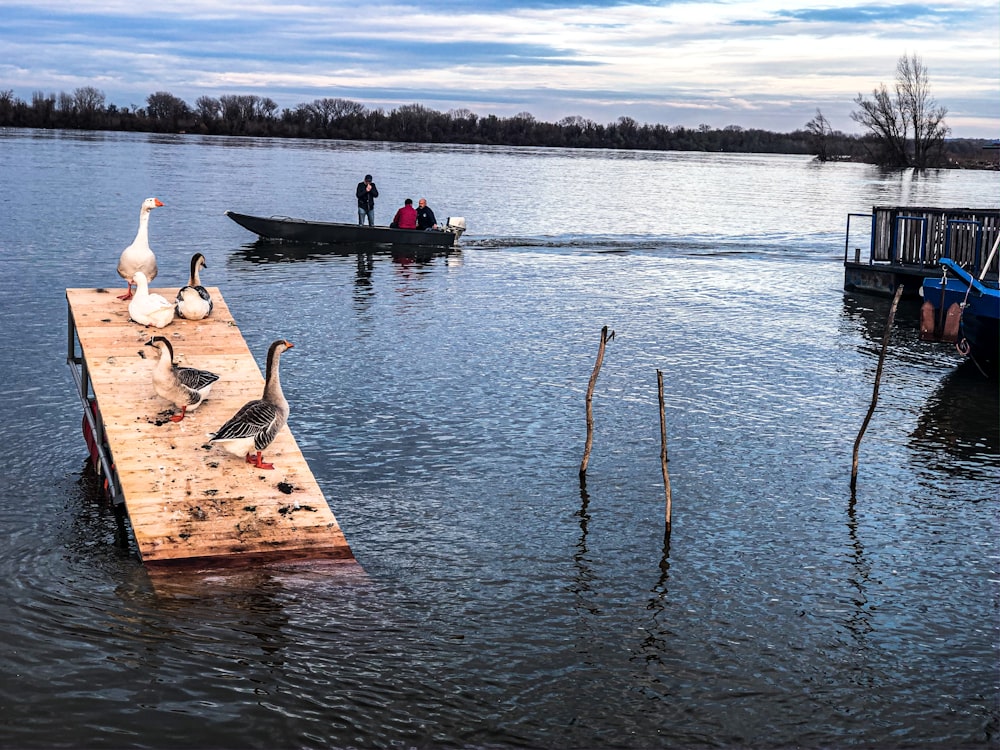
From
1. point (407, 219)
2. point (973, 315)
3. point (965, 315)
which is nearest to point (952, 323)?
point (965, 315)

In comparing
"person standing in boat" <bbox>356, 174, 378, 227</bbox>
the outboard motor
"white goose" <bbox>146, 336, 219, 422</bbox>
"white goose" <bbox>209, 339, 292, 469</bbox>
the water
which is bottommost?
the water

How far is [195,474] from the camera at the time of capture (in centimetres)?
1110

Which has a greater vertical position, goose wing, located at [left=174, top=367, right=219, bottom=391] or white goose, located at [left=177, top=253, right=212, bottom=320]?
white goose, located at [left=177, top=253, right=212, bottom=320]

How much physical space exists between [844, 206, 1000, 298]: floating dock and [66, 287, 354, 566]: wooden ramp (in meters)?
21.2

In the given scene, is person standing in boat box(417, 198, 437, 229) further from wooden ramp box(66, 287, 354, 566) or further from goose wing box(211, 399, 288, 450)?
goose wing box(211, 399, 288, 450)

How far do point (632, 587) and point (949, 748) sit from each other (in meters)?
3.61

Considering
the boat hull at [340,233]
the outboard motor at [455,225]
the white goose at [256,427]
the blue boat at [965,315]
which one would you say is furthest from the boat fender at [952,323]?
the outboard motor at [455,225]

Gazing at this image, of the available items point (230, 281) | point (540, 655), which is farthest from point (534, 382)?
point (230, 281)

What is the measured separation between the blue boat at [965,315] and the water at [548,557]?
64cm

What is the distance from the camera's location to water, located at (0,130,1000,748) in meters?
8.83

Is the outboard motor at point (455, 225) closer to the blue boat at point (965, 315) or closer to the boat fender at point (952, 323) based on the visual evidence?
the blue boat at point (965, 315)

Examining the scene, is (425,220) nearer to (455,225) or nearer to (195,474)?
(455,225)

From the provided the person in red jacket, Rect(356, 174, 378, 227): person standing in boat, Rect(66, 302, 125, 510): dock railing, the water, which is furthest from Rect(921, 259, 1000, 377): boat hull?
Rect(356, 174, 378, 227): person standing in boat

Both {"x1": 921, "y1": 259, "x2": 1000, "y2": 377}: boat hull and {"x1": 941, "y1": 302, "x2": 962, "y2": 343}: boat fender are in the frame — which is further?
{"x1": 941, "y1": 302, "x2": 962, "y2": 343}: boat fender
